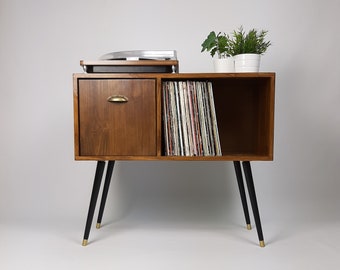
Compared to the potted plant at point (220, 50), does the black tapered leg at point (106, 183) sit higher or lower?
lower

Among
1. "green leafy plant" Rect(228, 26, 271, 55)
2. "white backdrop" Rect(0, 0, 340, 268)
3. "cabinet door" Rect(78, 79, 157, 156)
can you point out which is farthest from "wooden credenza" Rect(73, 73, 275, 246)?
"white backdrop" Rect(0, 0, 340, 268)

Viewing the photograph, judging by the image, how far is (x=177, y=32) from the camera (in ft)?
5.50

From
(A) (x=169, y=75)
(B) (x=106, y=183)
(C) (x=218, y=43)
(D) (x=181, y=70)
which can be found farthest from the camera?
(D) (x=181, y=70)

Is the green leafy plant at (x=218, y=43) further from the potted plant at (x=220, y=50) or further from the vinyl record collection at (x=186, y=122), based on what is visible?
the vinyl record collection at (x=186, y=122)

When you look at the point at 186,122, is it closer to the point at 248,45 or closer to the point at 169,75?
the point at 169,75

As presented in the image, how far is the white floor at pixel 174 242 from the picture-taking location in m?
1.11

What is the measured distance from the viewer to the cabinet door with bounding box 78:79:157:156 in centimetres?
118

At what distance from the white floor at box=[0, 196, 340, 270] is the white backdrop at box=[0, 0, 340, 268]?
0.29 ft

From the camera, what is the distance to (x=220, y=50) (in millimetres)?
1294

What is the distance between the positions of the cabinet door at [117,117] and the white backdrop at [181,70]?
0.55 meters

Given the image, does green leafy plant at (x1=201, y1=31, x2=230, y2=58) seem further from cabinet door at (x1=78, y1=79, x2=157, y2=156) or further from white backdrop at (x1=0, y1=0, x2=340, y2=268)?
white backdrop at (x1=0, y1=0, x2=340, y2=268)

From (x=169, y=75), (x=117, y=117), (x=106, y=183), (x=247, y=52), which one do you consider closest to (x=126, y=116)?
(x=117, y=117)

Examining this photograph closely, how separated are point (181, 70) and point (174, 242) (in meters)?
0.82

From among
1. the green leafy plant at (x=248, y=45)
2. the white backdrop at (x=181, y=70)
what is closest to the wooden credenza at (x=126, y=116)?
the green leafy plant at (x=248, y=45)
